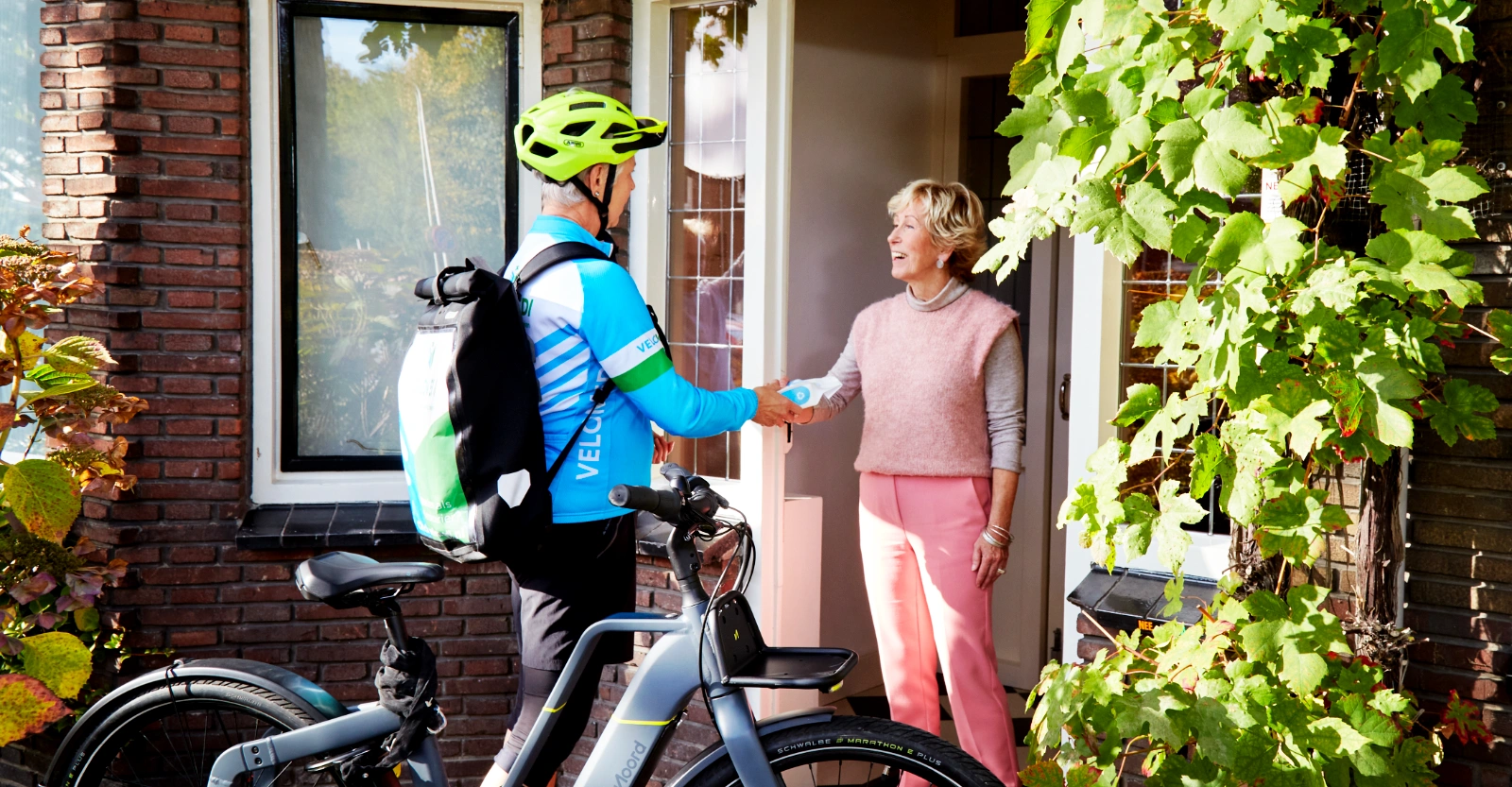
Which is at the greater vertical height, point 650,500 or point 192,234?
point 192,234

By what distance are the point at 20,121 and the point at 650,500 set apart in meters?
3.31

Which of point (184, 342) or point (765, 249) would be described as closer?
point (765, 249)

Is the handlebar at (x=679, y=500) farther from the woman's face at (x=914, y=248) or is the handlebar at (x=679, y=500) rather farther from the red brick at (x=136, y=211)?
the red brick at (x=136, y=211)

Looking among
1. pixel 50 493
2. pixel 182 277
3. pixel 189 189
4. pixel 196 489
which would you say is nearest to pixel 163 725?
pixel 50 493

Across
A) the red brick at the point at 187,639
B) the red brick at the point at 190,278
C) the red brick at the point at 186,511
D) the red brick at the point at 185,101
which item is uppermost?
the red brick at the point at 185,101

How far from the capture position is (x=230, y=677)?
284cm

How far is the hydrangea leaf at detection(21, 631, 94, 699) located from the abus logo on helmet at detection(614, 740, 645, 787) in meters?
1.81

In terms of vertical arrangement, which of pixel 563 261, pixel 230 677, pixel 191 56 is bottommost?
pixel 230 677

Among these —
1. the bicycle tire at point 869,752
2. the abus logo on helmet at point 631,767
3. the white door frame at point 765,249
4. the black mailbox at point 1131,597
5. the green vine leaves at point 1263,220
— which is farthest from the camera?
the white door frame at point 765,249

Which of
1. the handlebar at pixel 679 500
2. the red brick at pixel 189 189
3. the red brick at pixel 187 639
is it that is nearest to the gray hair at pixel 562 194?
the handlebar at pixel 679 500

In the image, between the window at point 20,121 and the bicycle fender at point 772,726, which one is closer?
the bicycle fender at point 772,726

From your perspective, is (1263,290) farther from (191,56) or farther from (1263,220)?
(191,56)

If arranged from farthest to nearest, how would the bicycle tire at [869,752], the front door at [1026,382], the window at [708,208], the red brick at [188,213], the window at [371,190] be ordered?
1. the front door at [1026,382]
2. the window at [371,190]
3. the red brick at [188,213]
4. the window at [708,208]
5. the bicycle tire at [869,752]

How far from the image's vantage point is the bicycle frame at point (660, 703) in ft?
7.72
